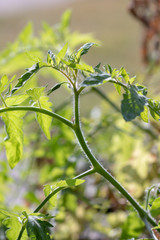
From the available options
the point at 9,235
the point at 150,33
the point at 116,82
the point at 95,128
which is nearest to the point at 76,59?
the point at 116,82

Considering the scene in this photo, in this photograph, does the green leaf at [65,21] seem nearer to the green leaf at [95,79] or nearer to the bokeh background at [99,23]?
the green leaf at [95,79]

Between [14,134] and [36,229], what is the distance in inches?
3.7

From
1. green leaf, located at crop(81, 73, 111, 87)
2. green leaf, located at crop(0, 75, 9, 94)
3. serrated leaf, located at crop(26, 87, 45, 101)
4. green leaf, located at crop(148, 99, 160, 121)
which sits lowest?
green leaf, located at crop(148, 99, 160, 121)

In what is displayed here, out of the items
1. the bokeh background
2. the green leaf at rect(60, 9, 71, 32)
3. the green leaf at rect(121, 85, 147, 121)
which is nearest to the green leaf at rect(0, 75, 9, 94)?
the green leaf at rect(121, 85, 147, 121)

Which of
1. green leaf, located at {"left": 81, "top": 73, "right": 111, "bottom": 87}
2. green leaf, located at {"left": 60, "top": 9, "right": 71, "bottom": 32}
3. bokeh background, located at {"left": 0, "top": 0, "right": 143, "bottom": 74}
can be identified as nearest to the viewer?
green leaf, located at {"left": 81, "top": 73, "right": 111, "bottom": 87}

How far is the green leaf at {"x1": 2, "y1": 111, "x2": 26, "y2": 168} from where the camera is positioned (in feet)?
1.21

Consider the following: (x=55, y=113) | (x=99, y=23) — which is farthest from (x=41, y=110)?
(x=99, y=23)

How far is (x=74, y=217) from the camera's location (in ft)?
3.05

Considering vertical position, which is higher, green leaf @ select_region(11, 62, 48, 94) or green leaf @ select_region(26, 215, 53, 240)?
green leaf @ select_region(11, 62, 48, 94)

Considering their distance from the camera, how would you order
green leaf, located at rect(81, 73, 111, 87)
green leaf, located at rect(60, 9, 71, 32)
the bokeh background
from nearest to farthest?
green leaf, located at rect(81, 73, 111, 87) < green leaf, located at rect(60, 9, 71, 32) < the bokeh background

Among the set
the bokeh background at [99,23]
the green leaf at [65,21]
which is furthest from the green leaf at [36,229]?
the bokeh background at [99,23]

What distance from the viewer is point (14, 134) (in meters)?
0.38

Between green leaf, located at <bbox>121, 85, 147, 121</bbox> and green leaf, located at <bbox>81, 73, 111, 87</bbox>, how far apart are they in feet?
0.07

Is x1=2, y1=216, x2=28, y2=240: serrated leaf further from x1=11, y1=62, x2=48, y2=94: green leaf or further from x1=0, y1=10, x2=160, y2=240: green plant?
x1=11, y1=62, x2=48, y2=94: green leaf
